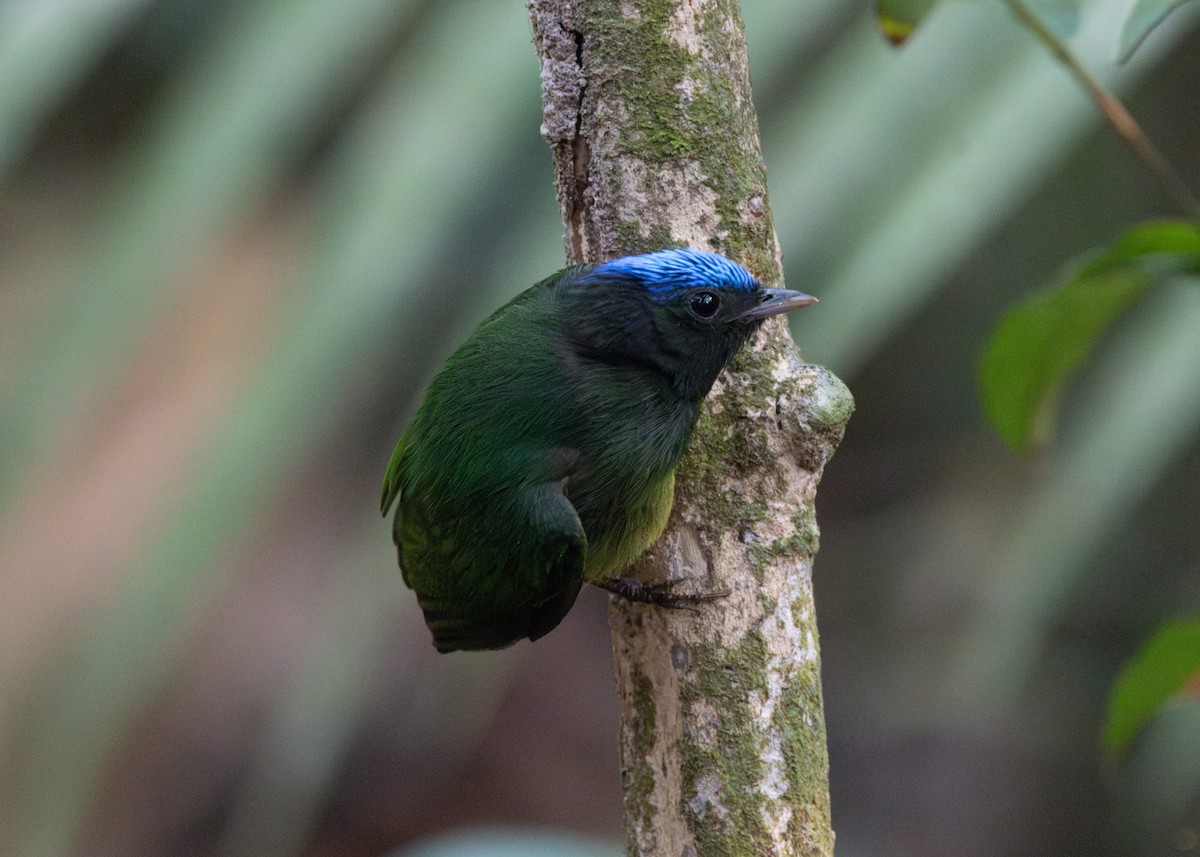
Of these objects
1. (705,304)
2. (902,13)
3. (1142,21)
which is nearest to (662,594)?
(705,304)

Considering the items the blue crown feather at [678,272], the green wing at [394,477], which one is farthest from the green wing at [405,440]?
the blue crown feather at [678,272]

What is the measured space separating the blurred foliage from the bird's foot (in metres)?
1.04

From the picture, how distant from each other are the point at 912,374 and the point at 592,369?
14.7ft

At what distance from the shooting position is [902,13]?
7.14ft

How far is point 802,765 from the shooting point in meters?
2.08

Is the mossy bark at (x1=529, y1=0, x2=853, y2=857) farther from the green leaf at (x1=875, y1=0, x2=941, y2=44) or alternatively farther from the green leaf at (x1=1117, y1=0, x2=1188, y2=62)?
the green leaf at (x1=1117, y1=0, x2=1188, y2=62)

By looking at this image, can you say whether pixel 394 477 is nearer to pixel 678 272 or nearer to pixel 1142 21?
pixel 678 272

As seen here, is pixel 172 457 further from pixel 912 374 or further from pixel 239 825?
pixel 912 374

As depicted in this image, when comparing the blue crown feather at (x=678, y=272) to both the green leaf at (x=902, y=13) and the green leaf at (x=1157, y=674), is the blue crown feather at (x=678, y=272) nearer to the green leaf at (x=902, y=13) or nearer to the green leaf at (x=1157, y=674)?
the green leaf at (x=902, y=13)

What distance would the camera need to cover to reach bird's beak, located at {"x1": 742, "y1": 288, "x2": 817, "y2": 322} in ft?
7.37

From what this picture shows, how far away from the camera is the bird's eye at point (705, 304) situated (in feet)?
7.40

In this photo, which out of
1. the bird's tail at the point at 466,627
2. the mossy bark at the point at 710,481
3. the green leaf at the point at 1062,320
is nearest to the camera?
the green leaf at the point at 1062,320

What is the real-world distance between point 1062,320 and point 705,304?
59 centimetres

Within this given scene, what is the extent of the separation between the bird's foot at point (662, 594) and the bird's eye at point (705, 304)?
1.53 feet
